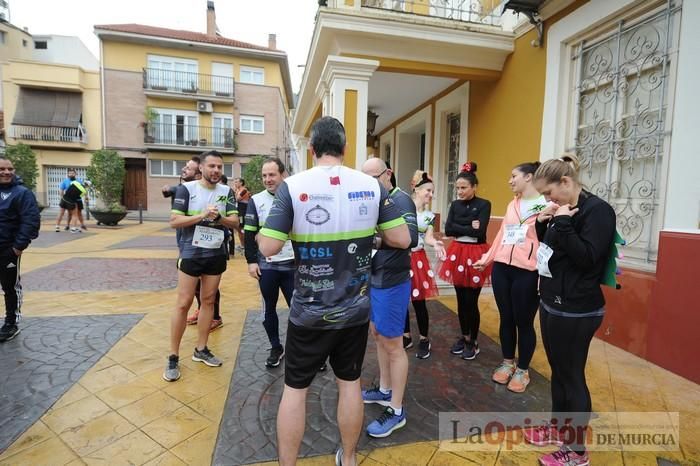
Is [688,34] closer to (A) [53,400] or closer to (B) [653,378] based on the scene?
(B) [653,378]

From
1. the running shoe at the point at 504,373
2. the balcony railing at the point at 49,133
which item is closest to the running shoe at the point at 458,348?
the running shoe at the point at 504,373

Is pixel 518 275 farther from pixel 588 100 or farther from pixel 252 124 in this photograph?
pixel 252 124

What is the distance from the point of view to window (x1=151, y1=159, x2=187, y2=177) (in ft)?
75.4

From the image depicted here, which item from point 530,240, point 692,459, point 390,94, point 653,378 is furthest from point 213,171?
point 390,94

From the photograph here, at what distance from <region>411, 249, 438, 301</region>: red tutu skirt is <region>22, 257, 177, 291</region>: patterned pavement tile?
4234 millimetres

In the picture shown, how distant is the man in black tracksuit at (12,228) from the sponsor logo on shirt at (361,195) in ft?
11.9

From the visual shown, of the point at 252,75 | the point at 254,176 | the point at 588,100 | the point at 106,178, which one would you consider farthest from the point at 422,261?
the point at 252,75

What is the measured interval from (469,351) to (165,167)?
2423 centimetres

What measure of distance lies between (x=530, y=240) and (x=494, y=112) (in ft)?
13.5

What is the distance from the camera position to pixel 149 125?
22.5 metres

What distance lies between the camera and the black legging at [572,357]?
Answer: 1941mm

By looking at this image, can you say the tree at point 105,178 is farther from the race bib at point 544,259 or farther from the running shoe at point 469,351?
the race bib at point 544,259

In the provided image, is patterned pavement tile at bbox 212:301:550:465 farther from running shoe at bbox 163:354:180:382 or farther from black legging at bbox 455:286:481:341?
running shoe at bbox 163:354:180:382

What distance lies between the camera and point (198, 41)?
22.7 metres
